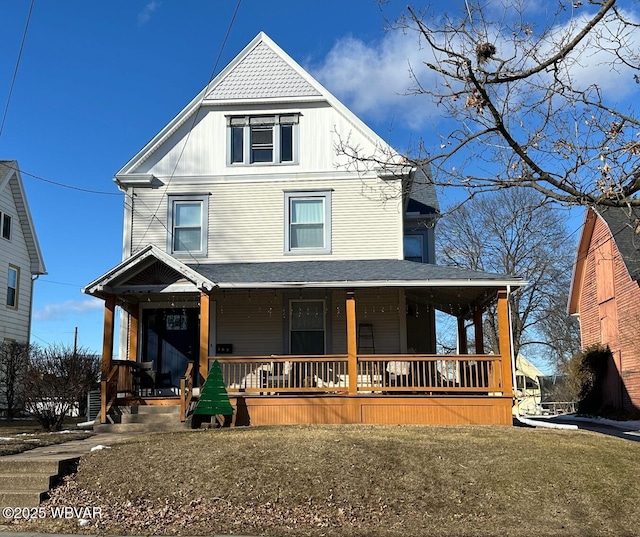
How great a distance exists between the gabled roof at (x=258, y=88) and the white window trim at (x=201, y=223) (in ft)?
4.63

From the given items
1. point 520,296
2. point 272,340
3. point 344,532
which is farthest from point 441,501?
point 520,296

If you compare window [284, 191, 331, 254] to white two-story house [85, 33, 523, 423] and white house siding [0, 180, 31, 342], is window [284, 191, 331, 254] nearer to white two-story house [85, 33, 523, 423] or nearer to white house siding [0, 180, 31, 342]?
white two-story house [85, 33, 523, 423]

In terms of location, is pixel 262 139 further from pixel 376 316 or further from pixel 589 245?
pixel 589 245

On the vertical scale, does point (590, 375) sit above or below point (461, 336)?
below

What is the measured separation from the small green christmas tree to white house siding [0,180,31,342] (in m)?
13.2

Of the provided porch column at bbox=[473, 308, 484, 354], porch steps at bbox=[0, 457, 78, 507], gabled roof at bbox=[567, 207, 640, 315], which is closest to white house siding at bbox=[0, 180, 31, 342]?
porch steps at bbox=[0, 457, 78, 507]

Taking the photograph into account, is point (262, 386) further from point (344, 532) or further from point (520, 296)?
point (520, 296)

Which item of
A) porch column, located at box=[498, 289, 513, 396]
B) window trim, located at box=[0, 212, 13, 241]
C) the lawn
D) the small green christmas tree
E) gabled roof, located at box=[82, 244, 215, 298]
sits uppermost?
window trim, located at box=[0, 212, 13, 241]

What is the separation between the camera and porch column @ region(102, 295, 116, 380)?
550 inches

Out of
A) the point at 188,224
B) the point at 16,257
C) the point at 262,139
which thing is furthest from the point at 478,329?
the point at 16,257

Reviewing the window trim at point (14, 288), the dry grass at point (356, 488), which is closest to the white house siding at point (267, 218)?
the dry grass at point (356, 488)

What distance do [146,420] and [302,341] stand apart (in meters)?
4.48

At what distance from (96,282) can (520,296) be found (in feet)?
85.7

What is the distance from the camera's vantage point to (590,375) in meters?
23.9
